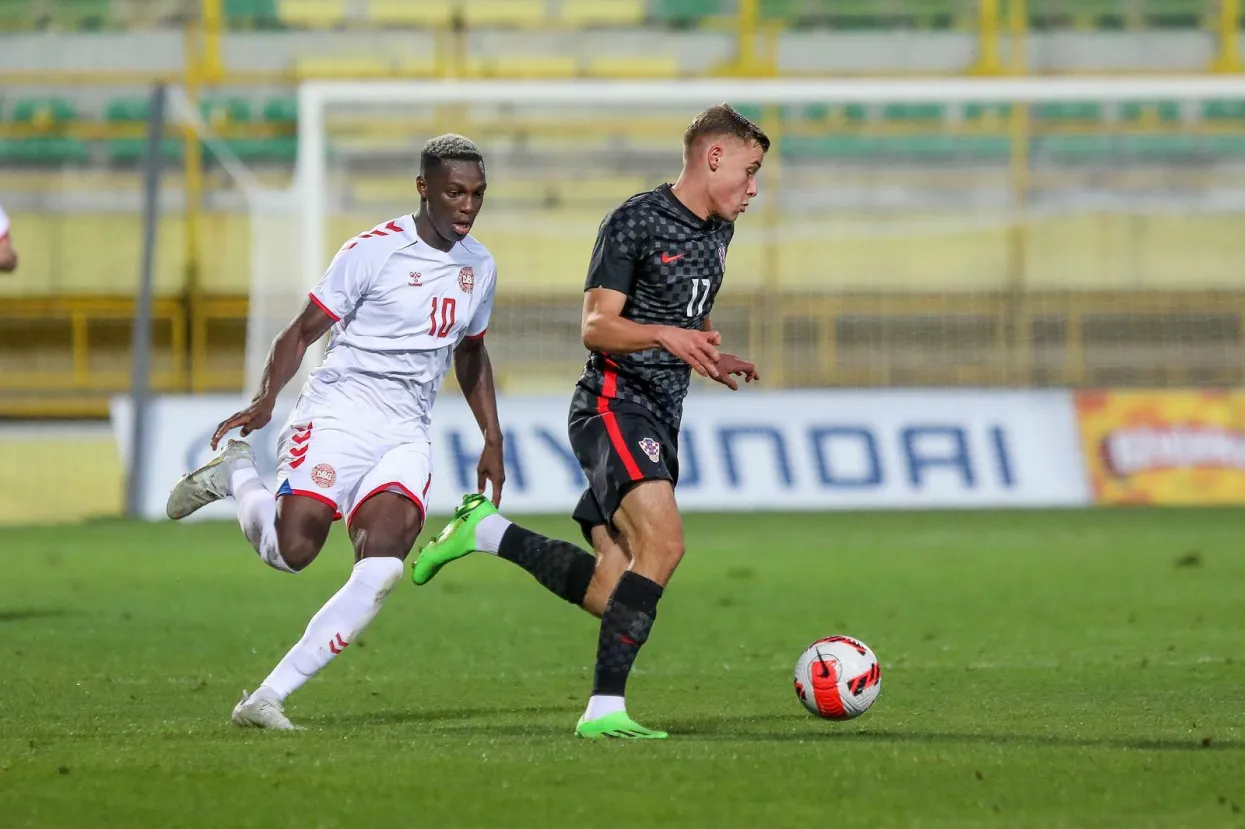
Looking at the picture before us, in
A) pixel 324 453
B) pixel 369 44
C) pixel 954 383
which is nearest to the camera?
pixel 324 453

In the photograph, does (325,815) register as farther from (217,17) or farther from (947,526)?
(217,17)

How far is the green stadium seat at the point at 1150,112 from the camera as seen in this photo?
23250 mm

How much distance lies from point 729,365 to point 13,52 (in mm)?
21462

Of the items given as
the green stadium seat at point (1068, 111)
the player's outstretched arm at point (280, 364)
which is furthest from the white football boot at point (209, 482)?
the green stadium seat at point (1068, 111)

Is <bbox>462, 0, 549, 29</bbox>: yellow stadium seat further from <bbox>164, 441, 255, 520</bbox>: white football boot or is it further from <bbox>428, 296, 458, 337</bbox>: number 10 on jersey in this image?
<bbox>428, 296, 458, 337</bbox>: number 10 on jersey

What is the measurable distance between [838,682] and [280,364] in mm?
2071

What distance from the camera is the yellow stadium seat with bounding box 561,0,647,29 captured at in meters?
24.8

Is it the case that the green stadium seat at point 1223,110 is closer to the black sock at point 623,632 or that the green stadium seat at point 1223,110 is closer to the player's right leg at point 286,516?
the player's right leg at point 286,516

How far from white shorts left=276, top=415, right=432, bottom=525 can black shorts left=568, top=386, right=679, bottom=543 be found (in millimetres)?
590

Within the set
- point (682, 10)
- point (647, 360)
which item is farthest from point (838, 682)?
point (682, 10)

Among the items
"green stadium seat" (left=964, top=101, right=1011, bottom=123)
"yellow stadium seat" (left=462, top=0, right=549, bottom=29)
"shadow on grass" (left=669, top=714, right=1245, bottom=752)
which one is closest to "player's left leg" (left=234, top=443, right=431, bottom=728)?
"shadow on grass" (left=669, top=714, right=1245, bottom=752)

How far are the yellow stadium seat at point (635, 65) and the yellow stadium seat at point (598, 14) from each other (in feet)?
1.73

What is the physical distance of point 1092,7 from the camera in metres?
24.9

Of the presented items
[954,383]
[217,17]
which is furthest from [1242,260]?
[217,17]
